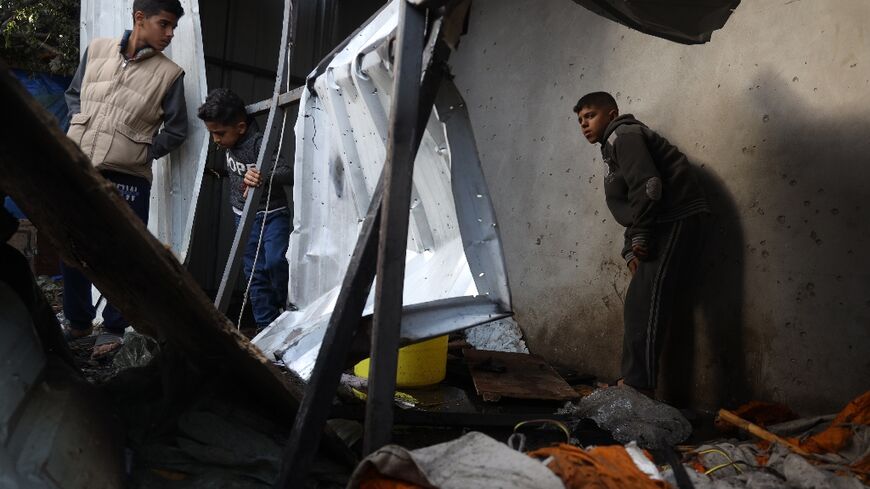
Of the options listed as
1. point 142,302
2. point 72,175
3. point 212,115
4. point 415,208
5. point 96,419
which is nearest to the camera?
point 72,175

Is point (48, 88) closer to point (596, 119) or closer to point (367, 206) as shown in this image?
point (367, 206)

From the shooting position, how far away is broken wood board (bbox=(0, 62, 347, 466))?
123 cm

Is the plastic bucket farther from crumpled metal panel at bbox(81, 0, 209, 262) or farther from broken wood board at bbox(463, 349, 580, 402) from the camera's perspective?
crumpled metal panel at bbox(81, 0, 209, 262)

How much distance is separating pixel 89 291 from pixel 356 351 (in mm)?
2450

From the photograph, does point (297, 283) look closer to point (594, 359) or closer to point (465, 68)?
point (594, 359)

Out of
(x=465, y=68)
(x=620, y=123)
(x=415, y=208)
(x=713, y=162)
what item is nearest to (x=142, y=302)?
(x=415, y=208)

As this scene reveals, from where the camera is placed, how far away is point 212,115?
368 centimetres

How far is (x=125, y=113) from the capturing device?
347cm

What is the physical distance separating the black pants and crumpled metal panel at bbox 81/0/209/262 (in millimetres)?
2951

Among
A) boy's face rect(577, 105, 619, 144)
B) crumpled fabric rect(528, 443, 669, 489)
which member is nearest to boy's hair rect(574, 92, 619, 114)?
boy's face rect(577, 105, 619, 144)

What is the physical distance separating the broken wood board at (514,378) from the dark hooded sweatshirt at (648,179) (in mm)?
954

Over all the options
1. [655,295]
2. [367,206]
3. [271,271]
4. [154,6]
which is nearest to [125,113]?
[154,6]

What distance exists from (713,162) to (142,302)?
309cm

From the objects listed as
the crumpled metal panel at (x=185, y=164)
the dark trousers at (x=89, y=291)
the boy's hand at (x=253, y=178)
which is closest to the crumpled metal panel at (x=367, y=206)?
the boy's hand at (x=253, y=178)
